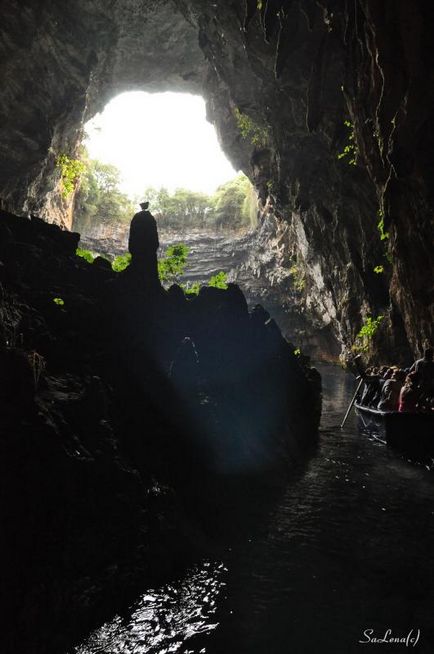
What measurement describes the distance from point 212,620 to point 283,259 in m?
37.9

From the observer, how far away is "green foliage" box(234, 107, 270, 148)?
22219 millimetres

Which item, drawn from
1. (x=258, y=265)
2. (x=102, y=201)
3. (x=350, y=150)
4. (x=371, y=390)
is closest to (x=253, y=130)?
(x=350, y=150)

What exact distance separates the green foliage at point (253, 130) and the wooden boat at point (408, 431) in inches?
674

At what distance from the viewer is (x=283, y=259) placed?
4038 cm

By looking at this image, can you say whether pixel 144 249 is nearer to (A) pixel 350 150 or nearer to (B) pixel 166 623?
(B) pixel 166 623

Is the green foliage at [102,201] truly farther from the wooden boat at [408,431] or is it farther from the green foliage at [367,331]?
the wooden boat at [408,431]

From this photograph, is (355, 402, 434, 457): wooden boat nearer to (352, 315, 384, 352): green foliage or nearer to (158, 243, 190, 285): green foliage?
(158, 243, 190, 285): green foliage

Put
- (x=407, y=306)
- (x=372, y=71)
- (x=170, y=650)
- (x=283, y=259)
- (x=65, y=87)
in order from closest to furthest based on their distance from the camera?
(x=170, y=650)
(x=372, y=71)
(x=407, y=306)
(x=65, y=87)
(x=283, y=259)

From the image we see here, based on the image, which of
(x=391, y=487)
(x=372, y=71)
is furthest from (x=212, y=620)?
(x=372, y=71)

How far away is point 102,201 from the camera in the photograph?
Answer: 144ft

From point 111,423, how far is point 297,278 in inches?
1401

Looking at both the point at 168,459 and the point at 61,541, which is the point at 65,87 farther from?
the point at 61,541

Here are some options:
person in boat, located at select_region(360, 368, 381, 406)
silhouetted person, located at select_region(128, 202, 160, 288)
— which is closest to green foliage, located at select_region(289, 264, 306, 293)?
person in boat, located at select_region(360, 368, 381, 406)

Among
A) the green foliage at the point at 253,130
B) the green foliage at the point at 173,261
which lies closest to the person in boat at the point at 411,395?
the green foliage at the point at 173,261
